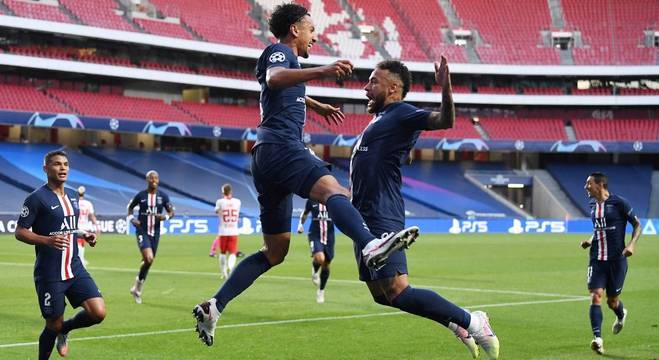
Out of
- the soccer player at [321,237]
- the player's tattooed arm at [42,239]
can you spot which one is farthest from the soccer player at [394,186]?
the soccer player at [321,237]

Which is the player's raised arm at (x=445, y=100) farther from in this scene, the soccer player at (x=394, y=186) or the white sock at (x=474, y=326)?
the white sock at (x=474, y=326)

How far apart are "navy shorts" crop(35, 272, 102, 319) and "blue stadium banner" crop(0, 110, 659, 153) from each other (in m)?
46.2

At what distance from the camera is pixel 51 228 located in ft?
33.6

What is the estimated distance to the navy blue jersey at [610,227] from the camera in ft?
44.3

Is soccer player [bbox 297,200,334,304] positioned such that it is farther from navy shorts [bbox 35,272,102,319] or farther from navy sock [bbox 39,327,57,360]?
navy sock [bbox 39,327,57,360]

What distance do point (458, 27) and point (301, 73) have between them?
237 feet

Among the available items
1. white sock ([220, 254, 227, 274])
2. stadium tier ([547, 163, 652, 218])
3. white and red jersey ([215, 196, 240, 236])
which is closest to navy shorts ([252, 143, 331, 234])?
white sock ([220, 254, 227, 274])

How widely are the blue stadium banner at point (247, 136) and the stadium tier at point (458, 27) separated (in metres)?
7.13

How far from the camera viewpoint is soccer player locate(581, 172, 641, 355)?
43.9 feet

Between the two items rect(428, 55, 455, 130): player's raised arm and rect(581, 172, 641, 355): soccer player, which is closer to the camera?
rect(428, 55, 455, 130): player's raised arm

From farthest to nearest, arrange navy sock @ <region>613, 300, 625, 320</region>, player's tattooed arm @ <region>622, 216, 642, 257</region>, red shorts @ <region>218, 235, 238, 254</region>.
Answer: red shorts @ <region>218, 235, 238, 254</region> → navy sock @ <region>613, 300, 625, 320</region> → player's tattooed arm @ <region>622, 216, 642, 257</region>

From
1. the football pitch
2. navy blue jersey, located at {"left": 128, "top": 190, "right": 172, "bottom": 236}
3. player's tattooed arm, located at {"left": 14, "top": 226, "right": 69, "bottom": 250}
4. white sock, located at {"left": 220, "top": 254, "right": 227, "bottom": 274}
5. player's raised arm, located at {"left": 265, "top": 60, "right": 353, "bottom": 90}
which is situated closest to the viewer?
player's raised arm, located at {"left": 265, "top": 60, "right": 353, "bottom": 90}

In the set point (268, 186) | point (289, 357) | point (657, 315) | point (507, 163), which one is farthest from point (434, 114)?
point (507, 163)

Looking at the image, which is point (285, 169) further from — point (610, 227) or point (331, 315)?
point (331, 315)
